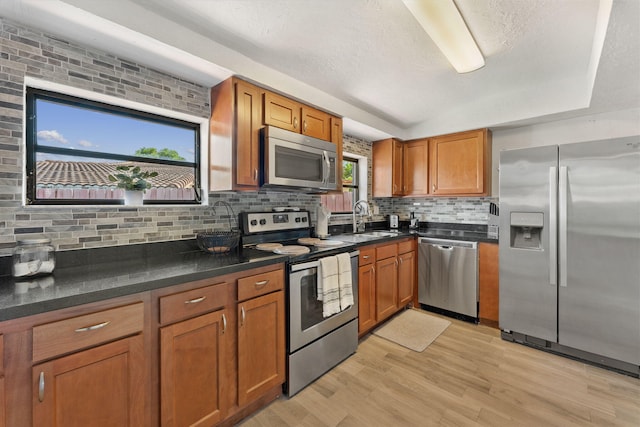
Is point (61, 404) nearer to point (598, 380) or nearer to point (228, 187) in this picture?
point (228, 187)

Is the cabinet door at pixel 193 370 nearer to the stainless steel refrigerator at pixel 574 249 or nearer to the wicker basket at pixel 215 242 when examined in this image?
the wicker basket at pixel 215 242

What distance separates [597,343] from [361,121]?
2806 mm

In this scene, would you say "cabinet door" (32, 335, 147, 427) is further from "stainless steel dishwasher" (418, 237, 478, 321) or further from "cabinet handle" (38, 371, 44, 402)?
"stainless steel dishwasher" (418, 237, 478, 321)

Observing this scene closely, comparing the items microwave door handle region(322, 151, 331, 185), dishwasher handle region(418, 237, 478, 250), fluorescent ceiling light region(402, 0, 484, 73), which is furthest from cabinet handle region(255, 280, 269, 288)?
dishwasher handle region(418, 237, 478, 250)

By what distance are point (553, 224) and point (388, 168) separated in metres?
1.81

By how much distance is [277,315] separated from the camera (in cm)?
178

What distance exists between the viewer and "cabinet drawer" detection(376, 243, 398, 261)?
270cm

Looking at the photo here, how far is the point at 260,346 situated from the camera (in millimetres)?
1688

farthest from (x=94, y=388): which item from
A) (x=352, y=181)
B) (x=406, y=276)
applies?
(x=352, y=181)

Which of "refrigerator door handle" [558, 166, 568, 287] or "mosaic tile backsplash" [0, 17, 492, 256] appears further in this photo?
"refrigerator door handle" [558, 166, 568, 287]

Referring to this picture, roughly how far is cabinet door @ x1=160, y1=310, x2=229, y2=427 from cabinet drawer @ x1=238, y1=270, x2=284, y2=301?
0.16m

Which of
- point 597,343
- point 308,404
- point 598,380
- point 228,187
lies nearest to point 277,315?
point 308,404

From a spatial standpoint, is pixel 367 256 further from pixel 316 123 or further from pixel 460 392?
pixel 316 123

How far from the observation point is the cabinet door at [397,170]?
142 inches
